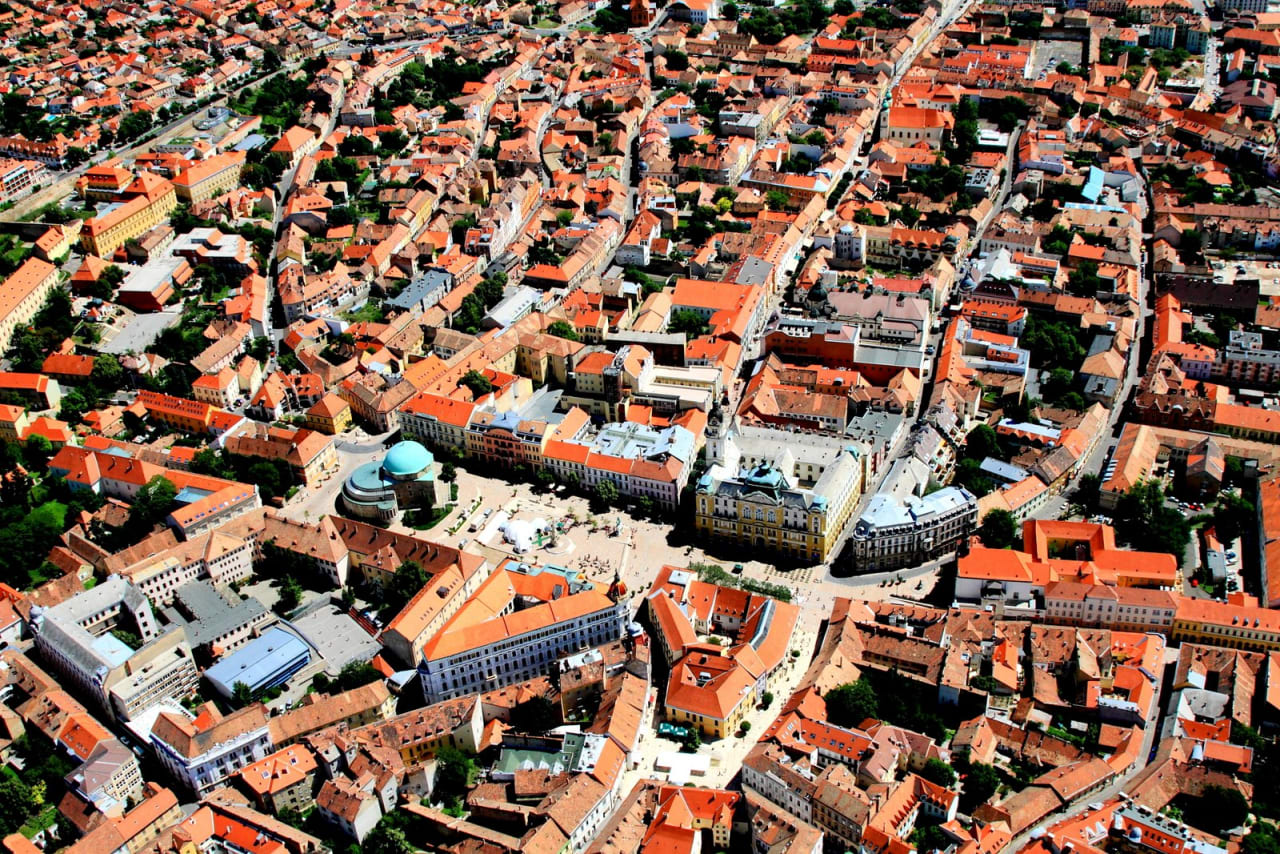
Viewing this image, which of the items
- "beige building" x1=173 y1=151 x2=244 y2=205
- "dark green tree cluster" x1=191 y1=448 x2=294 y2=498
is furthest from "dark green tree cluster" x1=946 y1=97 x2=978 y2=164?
"dark green tree cluster" x1=191 y1=448 x2=294 y2=498

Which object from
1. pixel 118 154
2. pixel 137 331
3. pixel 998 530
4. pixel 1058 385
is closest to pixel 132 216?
pixel 137 331

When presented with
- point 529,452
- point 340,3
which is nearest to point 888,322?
point 529,452

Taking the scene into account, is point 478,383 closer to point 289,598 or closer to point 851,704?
point 289,598

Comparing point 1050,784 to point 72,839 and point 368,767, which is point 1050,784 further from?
point 72,839

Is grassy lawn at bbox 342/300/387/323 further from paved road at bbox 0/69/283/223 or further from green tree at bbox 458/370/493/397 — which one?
paved road at bbox 0/69/283/223

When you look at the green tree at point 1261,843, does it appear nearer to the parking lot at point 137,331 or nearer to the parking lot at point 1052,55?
the parking lot at point 137,331

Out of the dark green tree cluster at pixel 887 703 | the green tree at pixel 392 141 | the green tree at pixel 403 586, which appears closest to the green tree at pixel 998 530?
the dark green tree cluster at pixel 887 703

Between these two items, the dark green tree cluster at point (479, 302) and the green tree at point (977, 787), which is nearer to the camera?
the green tree at point (977, 787)
